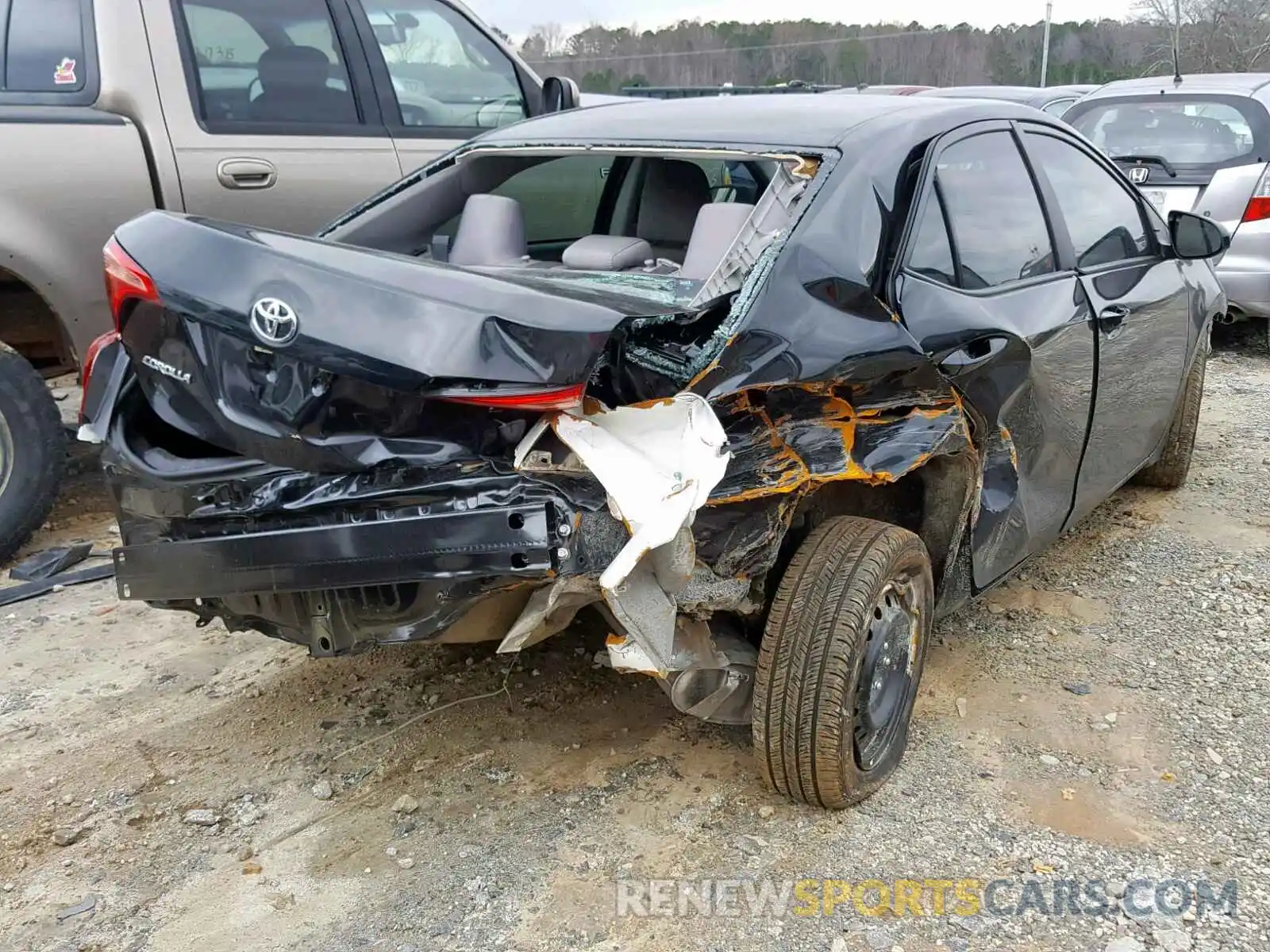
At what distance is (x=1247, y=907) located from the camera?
7.60ft

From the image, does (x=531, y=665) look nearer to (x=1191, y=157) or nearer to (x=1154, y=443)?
(x=1154, y=443)

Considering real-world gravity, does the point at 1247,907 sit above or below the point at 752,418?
below

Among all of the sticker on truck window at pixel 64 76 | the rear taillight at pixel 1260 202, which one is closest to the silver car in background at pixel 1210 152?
the rear taillight at pixel 1260 202

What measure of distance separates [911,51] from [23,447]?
124ft

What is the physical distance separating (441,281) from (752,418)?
74cm

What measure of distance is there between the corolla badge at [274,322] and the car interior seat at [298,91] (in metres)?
2.92

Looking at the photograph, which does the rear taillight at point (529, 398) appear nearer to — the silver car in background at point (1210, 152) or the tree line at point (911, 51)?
the silver car in background at point (1210, 152)

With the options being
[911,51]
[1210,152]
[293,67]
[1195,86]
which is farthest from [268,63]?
[911,51]

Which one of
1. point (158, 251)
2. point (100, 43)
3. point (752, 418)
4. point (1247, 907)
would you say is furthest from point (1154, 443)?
point (100, 43)

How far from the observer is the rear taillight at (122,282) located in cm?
228

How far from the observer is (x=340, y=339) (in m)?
2.01

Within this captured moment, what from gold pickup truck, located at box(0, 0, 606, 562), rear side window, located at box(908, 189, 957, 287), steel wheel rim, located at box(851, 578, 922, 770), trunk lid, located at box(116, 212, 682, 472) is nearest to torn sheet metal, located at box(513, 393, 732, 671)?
trunk lid, located at box(116, 212, 682, 472)

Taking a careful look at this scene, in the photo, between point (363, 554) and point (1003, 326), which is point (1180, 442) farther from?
point (363, 554)

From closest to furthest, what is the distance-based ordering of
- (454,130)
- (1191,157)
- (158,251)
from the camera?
(158,251) → (454,130) → (1191,157)
